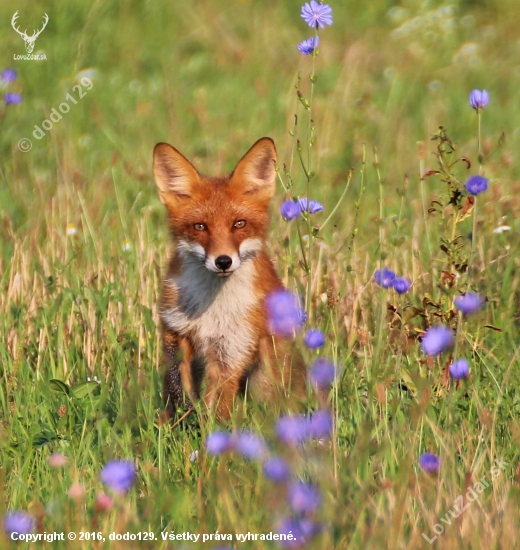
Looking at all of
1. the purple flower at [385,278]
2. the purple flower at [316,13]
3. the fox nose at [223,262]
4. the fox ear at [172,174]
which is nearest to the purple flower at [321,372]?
the purple flower at [385,278]

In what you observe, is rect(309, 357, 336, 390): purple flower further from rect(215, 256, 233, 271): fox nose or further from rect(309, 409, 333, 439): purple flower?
rect(215, 256, 233, 271): fox nose

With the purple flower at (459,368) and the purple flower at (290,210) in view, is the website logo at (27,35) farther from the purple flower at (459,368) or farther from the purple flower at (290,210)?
the purple flower at (459,368)

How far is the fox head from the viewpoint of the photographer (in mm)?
4840

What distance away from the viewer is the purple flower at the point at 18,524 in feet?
9.39

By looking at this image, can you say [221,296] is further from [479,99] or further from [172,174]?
[479,99]

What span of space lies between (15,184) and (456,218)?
175 inches

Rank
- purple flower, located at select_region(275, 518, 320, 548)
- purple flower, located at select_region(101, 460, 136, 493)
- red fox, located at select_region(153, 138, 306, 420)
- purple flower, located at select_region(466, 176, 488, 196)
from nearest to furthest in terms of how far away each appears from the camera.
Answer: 1. purple flower, located at select_region(275, 518, 320, 548)
2. purple flower, located at select_region(101, 460, 136, 493)
3. purple flower, located at select_region(466, 176, 488, 196)
4. red fox, located at select_region(153, 138, 306, 420)

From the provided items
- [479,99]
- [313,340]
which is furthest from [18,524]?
[479,99]

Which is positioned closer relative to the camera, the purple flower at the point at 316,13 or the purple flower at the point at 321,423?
the purple flower at the point at 321,423

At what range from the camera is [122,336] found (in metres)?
5.07

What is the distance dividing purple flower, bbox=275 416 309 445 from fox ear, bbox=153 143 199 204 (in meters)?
2.03

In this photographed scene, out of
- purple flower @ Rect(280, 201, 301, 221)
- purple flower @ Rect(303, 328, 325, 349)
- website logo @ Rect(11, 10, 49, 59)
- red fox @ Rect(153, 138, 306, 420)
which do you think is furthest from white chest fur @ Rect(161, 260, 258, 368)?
website logo @ Rect(11, 10, 49, 59)

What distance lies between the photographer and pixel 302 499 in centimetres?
287

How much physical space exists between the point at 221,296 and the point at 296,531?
2.16 m
